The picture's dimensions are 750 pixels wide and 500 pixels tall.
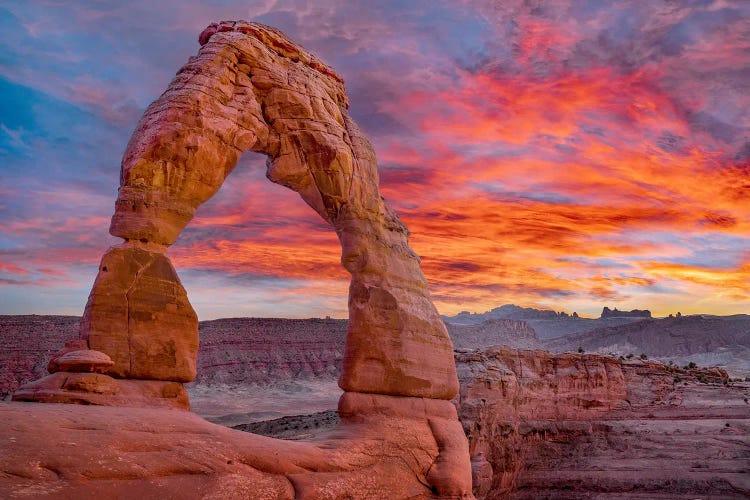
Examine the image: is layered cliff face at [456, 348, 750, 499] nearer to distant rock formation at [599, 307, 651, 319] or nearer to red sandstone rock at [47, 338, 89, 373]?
red sandstone rock at [47, 338, 89, 373]

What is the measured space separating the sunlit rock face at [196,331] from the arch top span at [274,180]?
1.1 inches

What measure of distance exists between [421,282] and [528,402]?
1659cm

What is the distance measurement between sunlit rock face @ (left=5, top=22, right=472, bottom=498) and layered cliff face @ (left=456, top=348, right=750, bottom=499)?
1164cm

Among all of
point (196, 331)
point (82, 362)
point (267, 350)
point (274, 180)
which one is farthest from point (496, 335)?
point (82, 362)

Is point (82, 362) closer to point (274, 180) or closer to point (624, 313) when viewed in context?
point (274, 180)

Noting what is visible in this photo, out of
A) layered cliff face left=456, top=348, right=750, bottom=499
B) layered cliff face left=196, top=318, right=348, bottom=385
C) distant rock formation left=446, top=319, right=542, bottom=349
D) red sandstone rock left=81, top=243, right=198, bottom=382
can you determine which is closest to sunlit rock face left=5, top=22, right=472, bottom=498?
red sandstone rock left=81, top=243, right=198, bottom=382

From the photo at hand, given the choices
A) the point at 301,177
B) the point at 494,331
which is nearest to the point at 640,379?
the point at 301,177

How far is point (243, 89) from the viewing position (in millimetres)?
12094

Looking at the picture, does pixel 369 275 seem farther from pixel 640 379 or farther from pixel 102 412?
pixel 640 379

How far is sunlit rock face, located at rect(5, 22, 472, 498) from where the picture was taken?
732 centimetres

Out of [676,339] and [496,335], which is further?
[496,335]

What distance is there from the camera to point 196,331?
10602mm

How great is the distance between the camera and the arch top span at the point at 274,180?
10141 mm

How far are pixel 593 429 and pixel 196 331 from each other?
23845 millimetres
